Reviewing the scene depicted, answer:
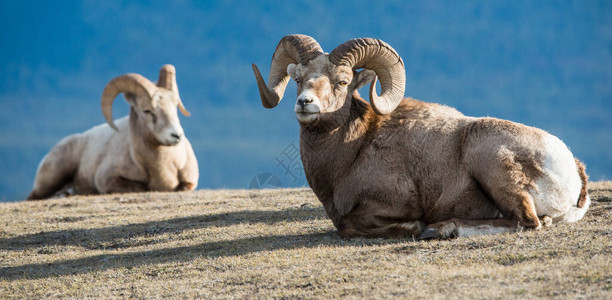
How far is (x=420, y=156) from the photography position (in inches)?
361

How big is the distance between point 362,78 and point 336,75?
0.63 meters

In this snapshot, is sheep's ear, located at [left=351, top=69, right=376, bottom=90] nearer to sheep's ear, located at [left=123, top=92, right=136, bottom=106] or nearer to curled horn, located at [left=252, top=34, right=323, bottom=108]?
curled horn, located at [left=252, top=34, right=323, bottom=108]

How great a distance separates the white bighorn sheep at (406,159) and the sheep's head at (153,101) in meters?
9.28

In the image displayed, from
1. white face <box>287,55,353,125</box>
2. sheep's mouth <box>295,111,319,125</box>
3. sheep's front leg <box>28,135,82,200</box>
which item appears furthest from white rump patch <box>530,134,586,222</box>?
sheep's front leg <box>28,135,82,200</box>

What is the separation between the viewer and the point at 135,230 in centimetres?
1157

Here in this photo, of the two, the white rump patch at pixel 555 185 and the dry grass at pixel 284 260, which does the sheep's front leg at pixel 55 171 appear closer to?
the dry grass at pixel 284 260

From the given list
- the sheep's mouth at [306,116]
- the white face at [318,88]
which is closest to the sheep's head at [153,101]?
the white face at [318,88]

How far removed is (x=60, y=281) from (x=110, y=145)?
13426mm

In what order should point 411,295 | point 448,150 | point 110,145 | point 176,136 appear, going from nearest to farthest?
point 411,295
point 448,150
point 176,136
point 110,145

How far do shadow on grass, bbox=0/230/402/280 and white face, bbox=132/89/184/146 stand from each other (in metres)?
9.42

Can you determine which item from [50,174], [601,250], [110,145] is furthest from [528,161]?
[50,174]

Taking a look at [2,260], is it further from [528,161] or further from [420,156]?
[528,161]

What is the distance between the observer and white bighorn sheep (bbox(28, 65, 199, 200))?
19172mm

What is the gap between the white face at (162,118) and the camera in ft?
61.8
